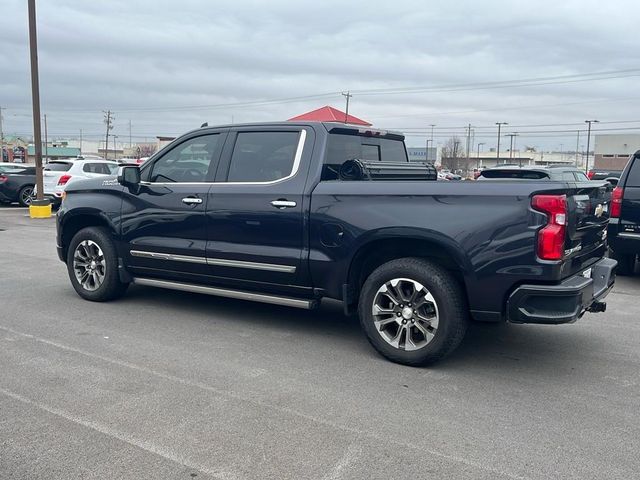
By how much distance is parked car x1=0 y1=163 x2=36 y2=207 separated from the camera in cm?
1984

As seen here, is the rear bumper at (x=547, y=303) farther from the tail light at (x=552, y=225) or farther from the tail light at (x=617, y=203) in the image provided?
the tail light at (x=617, y=203)

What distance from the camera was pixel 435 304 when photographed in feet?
15.1

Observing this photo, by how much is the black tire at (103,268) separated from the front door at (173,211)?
208mm

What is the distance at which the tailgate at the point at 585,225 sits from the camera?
14.5 feet

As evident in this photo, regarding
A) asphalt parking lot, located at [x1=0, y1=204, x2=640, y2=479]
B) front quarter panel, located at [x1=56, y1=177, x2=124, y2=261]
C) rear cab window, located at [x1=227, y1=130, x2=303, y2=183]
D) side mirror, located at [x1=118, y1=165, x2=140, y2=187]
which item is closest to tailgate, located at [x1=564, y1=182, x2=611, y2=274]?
asphalt parking lot, located at [x1=0, y1=204, x2=640, y2=479]

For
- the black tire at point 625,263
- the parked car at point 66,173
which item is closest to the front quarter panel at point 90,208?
the black tire at point 625,263

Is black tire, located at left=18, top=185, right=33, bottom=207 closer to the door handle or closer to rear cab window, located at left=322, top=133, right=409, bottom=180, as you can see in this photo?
rear cab window, located at left=322, top=133, right=409, bottom=180

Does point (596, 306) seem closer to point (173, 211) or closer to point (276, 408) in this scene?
point (276, 408)

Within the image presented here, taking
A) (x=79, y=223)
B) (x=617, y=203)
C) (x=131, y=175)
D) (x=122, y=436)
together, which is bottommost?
(x=122, y=436)

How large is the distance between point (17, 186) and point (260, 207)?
17.3m

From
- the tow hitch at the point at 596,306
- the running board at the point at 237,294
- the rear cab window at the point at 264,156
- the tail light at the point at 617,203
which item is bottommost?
the running board at the point at 237,294

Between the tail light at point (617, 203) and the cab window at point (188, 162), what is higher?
the cab window at point (188, 162)

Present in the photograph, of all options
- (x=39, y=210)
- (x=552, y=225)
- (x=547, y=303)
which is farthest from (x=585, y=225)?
(x=39, y=210)

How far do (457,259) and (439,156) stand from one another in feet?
359
